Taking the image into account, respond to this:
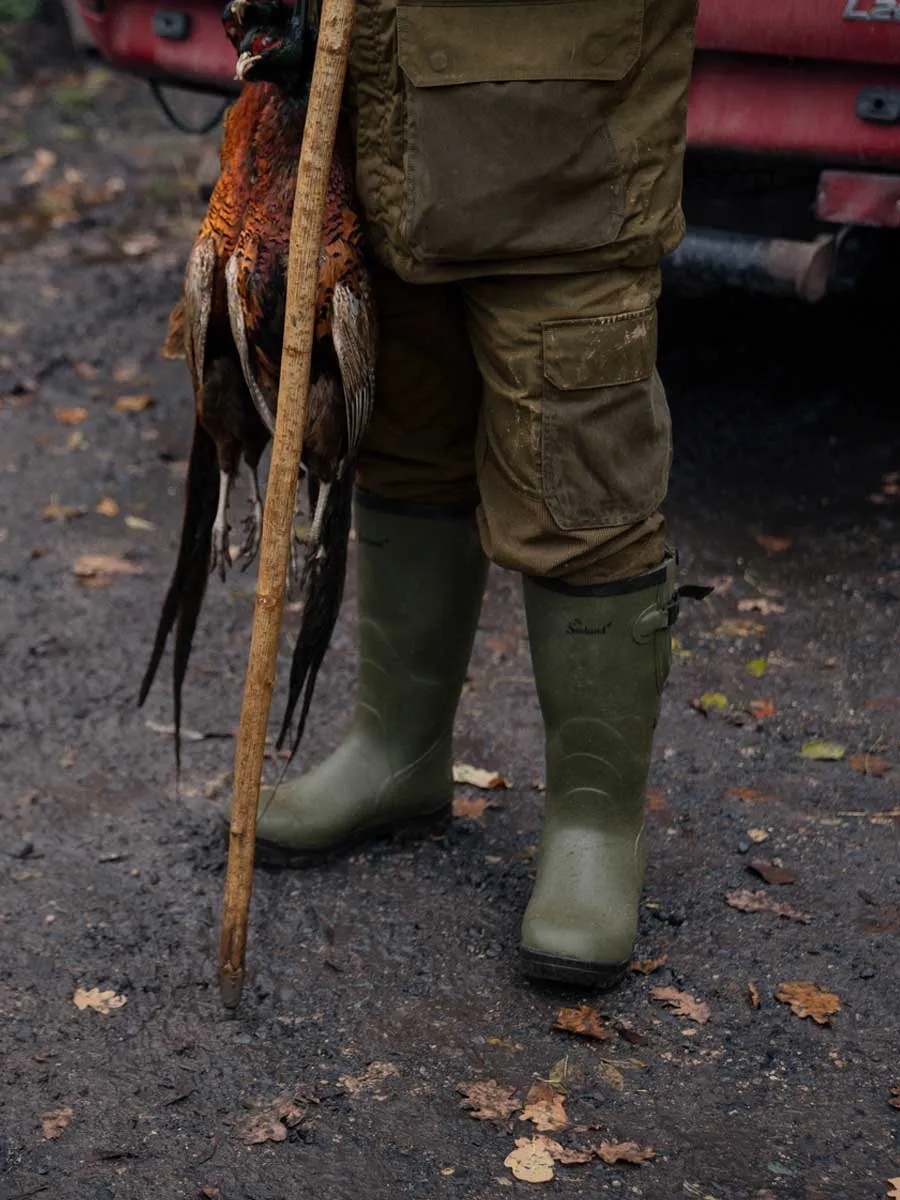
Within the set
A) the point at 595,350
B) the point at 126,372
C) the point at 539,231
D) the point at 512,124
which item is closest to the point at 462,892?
the point at 595,350

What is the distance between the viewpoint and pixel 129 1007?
8.12 feet

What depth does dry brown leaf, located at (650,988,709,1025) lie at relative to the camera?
2441 mm

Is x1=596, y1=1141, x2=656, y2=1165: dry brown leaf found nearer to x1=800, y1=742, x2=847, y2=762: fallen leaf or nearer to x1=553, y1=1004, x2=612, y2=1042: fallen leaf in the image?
x1=553, y1=1004, x2=612, y2=1042: fallen leaf

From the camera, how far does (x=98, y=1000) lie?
2492mm

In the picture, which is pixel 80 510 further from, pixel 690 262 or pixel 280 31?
pixel 280 31

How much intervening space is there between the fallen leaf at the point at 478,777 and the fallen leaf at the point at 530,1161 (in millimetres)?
1065

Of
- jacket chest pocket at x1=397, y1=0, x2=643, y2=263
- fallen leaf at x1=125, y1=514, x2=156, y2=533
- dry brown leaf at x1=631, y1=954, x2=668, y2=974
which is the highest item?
jacket chest pocket at x1=397, y1=0, x2=643, y2=263

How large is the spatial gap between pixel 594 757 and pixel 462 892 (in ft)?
1.43

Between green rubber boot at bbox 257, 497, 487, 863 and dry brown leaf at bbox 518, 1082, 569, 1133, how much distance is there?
73cm

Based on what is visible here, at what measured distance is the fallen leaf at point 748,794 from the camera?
309 centimetres

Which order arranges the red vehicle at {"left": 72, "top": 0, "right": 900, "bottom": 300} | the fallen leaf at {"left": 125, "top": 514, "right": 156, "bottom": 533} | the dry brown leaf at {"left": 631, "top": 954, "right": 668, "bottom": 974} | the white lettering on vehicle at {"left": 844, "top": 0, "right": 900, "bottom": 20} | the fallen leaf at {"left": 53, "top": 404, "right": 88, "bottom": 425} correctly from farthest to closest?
the fallen leaf at {"left": 53, "top": 404, "right": 88, "bottom": 425} → the fallen leaf at {"left": 125, "top": 514, "right": 156, "bottom": 533} → the red vehicle at {"left": 72, "top": 0, "right": 900, "bottom": 300} → the white lettering on vehicle at {"left": 844, "top": 0, "right": 900, "bottom": 20} → the dry brown leaf at {"left": 631, "top": 954, "right": 668, "bottom": 974}

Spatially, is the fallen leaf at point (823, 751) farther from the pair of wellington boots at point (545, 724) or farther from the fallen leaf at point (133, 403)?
the fallen leaf at point (133, 403)

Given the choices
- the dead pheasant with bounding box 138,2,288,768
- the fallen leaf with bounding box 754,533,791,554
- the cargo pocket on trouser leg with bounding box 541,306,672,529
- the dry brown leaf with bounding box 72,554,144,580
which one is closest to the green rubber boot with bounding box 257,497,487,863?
the dead pheasant with bounding box 138,2,288,768

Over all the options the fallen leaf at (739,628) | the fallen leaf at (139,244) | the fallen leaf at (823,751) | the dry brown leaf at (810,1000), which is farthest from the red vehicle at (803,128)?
the fallen leaf at (139,244)
